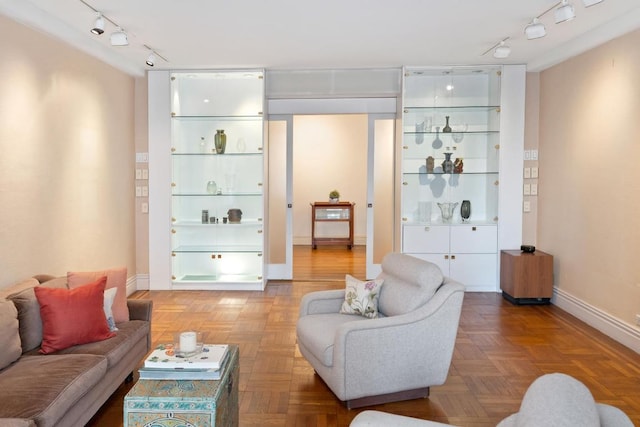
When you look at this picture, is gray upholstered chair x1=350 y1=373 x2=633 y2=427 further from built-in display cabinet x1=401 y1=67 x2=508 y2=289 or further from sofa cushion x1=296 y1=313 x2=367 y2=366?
built-in display cabinet x1=401 y1=67 x2=508 y2=289

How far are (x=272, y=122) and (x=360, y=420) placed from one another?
5.00 meters

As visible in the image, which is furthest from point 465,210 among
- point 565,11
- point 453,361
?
point 565,11

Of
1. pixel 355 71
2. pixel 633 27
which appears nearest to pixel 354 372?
pixel 633 27

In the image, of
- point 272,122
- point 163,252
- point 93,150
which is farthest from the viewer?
point 272,122

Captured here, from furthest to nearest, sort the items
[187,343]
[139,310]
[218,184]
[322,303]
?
[218,184], [322,303], [139,310], [187,343]

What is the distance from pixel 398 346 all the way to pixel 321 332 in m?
0.51

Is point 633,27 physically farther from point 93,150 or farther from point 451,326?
point 93,150

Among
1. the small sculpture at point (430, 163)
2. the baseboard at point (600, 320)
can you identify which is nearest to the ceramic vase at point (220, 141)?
the small sculpture at point (430, 163)

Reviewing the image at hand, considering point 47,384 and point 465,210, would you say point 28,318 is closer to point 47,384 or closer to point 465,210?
point 47,384

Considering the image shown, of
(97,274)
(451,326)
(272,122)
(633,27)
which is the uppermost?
(633,27)

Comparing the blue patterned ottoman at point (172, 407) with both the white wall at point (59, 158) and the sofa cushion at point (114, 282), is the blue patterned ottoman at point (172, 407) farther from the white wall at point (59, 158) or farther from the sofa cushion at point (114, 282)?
the white wall at point (59, 158)

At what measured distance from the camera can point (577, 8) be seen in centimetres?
375

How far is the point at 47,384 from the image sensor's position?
224 centimetres

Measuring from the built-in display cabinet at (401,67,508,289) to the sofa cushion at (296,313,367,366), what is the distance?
8.44ft
